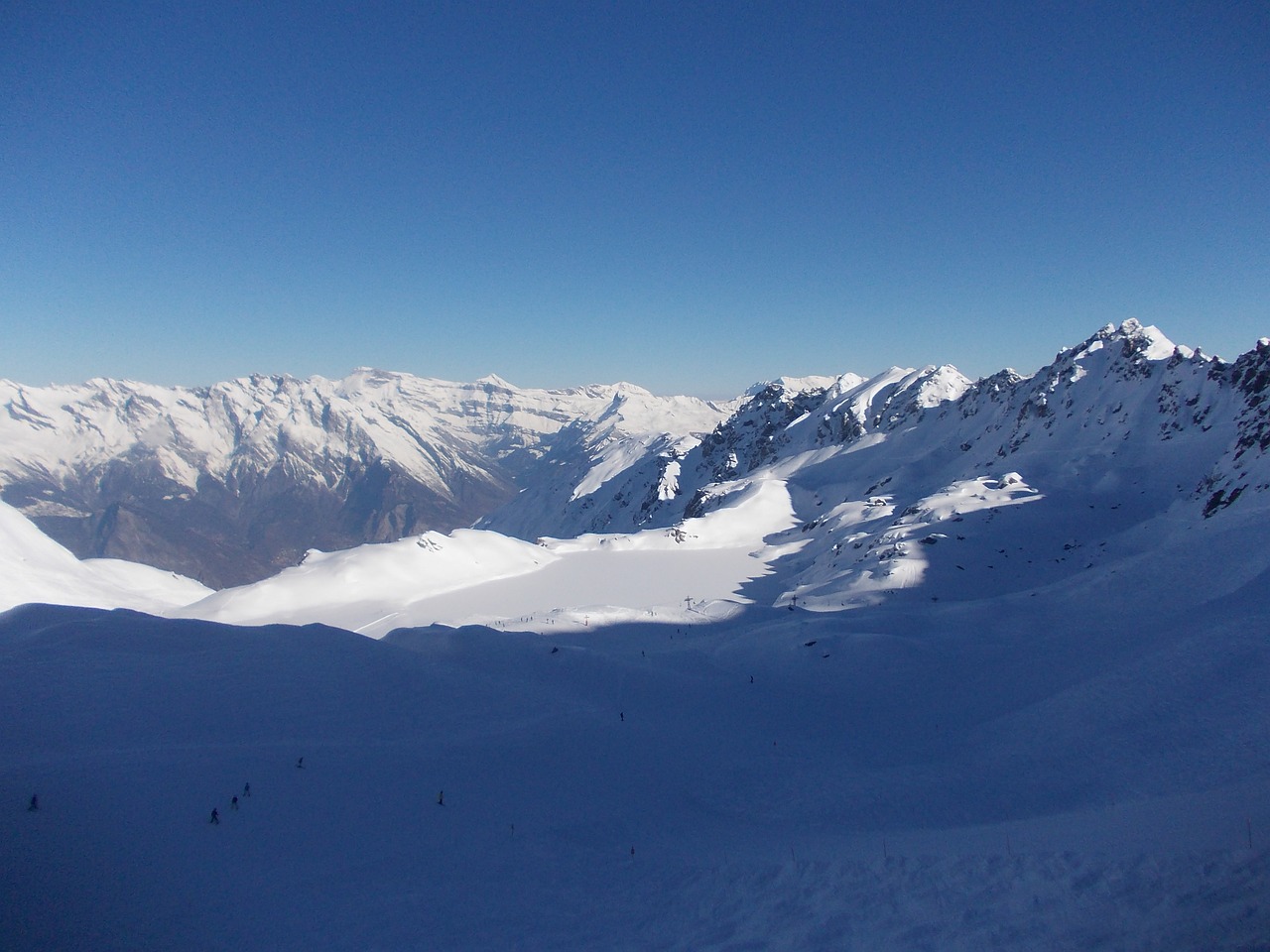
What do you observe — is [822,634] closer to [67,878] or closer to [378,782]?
[378,782]

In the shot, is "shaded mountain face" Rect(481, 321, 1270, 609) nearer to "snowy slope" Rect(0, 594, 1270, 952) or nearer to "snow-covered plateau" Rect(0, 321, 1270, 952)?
"snow-covered plateau" Rect(0, 321, 1270, 952)

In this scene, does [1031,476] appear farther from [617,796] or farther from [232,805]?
[232,805]

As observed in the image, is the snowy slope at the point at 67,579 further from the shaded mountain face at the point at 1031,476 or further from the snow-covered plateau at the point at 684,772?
the shaded mountain face at the point at 1031,476

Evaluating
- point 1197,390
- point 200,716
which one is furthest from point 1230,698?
point 1197,390

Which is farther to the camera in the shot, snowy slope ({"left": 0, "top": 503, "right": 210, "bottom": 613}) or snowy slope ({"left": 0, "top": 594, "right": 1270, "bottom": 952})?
snowy slope ({"left": 0, "top": 503, "right": 210, "bottom": 613})

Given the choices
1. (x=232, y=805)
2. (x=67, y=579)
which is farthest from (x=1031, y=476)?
(x=67, y=579)

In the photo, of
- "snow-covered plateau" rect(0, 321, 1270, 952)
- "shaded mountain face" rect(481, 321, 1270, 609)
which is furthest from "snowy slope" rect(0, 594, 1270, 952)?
"shaded mountain face" rect(481, 321, 1270, 609)

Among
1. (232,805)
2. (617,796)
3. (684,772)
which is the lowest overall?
(684,772)

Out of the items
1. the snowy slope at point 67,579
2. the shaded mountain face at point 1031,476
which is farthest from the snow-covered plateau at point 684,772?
the snowy slope at point 67,579
